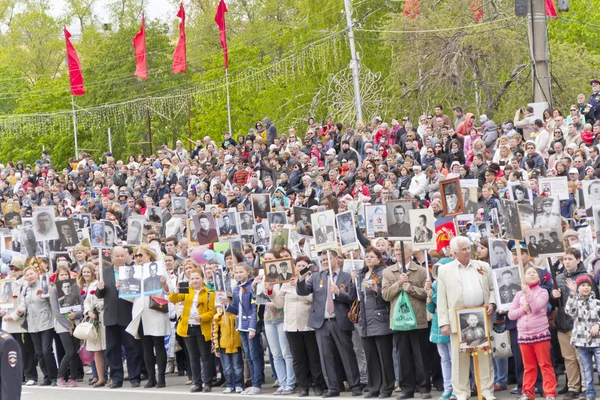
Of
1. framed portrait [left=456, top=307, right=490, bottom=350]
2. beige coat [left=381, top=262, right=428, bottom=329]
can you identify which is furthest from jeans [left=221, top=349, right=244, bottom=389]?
framed portrait [left=456, top=307, right=490, bottom=350]

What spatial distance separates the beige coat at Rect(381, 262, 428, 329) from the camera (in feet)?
44.0

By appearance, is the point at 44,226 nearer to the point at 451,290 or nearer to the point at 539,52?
the point at 451,290

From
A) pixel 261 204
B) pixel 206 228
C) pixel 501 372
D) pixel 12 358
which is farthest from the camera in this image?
pixel 261 204

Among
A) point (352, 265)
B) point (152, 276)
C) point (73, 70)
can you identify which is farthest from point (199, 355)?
point (73, 70)

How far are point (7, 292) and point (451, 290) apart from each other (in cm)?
791

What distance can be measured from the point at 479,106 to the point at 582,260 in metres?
25.3

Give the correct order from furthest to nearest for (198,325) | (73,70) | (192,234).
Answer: (73,70) → (192,234) → (198,325)

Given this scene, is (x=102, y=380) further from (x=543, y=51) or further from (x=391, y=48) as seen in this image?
(x=391, y=48)

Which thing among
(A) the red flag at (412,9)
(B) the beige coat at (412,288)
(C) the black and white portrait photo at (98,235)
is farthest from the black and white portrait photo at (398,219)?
(A) the red flag at (412,9)

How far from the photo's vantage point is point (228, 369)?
50.6 ft

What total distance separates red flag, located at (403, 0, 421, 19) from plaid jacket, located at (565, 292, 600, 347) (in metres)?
28.4

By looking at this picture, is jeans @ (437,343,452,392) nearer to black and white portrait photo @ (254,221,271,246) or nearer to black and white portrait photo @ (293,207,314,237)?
black and white portrait photo @ (293,207,314,237)

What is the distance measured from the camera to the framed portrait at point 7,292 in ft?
57.0

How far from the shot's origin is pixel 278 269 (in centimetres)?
1425
